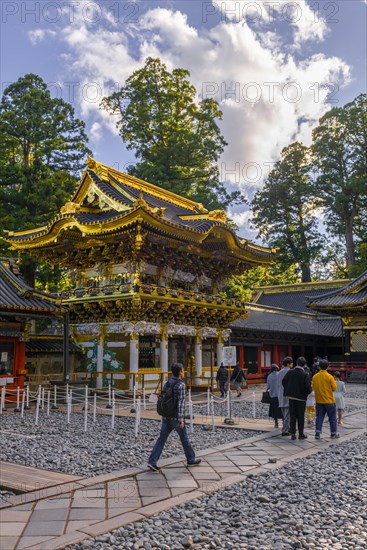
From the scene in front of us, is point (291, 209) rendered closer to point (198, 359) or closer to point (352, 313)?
point (352, 313)

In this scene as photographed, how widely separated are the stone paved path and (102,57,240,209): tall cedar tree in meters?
29.2

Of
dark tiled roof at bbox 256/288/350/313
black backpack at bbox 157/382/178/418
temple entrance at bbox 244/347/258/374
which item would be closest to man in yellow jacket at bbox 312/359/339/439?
black backpack at bbox 157/382/178/418

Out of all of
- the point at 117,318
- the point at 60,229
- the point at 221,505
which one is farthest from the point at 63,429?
the point at 60,229

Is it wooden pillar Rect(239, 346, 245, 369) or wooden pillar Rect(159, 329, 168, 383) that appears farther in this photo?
wooden pillar Rect(239, 346, 245, 369)

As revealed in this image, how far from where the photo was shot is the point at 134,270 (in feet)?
62.9

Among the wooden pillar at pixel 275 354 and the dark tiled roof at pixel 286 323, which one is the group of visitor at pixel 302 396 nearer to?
the dark tiled roof at pixel 286 323

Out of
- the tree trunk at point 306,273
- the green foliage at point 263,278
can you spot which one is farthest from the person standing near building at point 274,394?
the green foliage at point 263,278

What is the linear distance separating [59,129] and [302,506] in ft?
85.3

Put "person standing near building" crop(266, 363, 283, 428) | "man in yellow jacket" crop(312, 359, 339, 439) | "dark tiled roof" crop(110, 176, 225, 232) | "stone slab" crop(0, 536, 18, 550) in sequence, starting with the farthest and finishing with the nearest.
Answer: "dark tiled roof" crop(110, 176, 225, 232) → "person standing near building" crop(266, 363, 283, 428) → "man in yellow jacket" crop(312, 359, 339, 439) → "stone slab" crop(0, 536, 18, 550)

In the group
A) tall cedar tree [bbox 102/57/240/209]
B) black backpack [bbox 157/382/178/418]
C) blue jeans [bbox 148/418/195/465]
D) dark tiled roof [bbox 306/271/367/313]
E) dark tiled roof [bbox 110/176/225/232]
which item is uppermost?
tall cedar tree [bbox 102/57/240/209]

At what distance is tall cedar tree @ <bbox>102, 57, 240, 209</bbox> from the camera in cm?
3628

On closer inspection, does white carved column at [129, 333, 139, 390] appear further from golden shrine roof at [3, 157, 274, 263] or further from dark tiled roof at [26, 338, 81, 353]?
golden shrine roof at [3, 157, 274, 263]

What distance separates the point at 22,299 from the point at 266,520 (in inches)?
511

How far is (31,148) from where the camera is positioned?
91.8 feet
